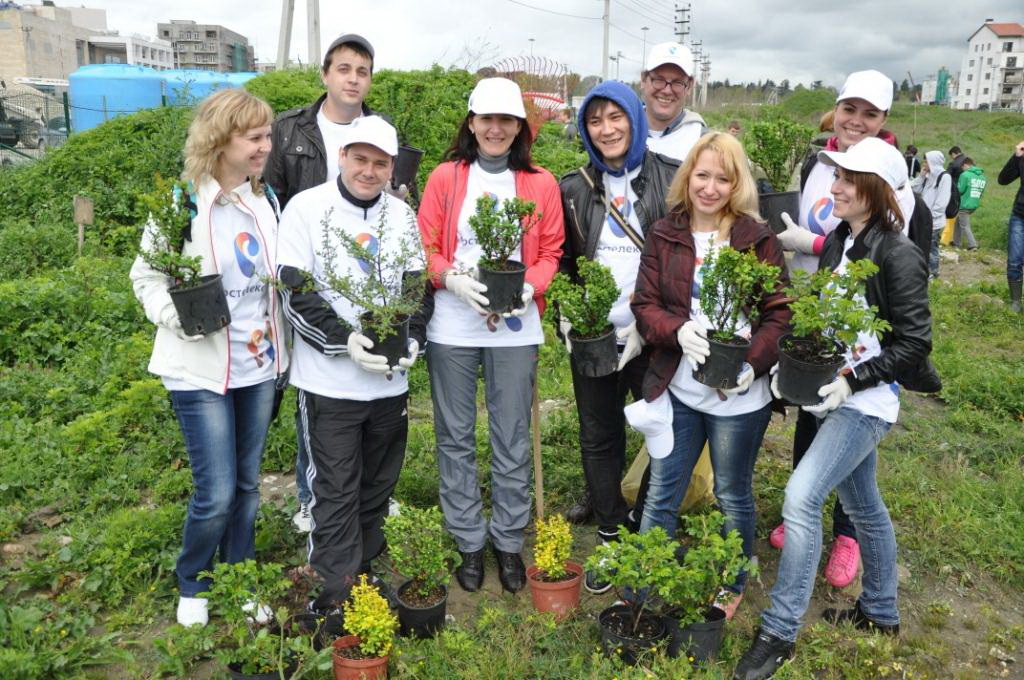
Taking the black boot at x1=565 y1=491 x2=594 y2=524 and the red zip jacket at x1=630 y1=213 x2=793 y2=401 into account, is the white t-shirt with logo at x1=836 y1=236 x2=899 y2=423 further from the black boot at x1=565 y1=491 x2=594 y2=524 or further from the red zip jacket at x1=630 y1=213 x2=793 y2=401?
the black boot at x1=565 y1=491 x2=594 y2=524

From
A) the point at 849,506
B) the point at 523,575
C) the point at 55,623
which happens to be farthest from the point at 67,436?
the point at 849,506

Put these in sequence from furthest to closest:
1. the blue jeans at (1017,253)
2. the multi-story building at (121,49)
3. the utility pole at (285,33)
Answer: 1. the multi-story building at (121,49)
2. the utility pole at (285,33)
3. the blue jeans at (1017,253)

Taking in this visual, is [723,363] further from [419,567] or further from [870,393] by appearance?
[419,567]

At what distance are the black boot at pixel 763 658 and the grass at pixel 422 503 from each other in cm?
6

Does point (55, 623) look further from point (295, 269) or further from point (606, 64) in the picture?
point (606, 64)

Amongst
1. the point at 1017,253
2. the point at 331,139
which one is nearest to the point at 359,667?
the point at 331,139

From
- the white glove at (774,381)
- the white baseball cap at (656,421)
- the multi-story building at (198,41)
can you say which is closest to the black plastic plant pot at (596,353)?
the white baseball cap at (656,421)

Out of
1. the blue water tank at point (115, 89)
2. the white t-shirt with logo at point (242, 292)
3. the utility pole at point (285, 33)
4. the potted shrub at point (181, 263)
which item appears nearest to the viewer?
the potted shrub at point (181, 263)

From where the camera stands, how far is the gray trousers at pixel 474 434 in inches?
141

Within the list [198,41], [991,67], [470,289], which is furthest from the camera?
[198,41]

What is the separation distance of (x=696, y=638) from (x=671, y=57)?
2852mm

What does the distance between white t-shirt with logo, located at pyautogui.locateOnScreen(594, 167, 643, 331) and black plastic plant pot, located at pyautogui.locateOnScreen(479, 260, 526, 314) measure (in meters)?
0.49

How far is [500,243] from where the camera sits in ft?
11.0

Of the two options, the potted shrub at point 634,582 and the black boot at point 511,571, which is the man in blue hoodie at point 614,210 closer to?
the black boot at point 511,571
